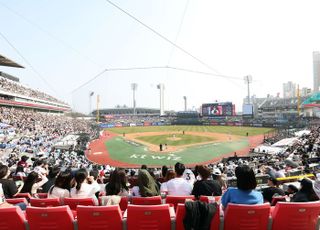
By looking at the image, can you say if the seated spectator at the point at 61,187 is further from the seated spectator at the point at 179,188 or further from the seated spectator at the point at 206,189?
the seated spectator at the point at 206,189

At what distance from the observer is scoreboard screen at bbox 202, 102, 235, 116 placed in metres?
85.6

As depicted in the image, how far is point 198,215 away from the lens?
3592 mm

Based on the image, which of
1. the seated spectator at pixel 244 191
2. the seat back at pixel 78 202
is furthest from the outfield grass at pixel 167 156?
the seated spectator at pixel 244 191

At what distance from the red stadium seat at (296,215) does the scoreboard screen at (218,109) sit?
275 ft

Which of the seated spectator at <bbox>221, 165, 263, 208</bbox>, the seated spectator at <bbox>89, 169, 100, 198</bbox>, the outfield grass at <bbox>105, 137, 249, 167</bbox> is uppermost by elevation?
the seated spectator at <bbox>221, 165, 263, 208</bbox>

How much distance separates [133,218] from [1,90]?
59.1m

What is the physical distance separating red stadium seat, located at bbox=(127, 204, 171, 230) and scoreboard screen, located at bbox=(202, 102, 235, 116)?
84456 mm

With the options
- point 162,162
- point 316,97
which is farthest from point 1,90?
point 316,97

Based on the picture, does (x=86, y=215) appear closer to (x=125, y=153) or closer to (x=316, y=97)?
(x=125, y=153)

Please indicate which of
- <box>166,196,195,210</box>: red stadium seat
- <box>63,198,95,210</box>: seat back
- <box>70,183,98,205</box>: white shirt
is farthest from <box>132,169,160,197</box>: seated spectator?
<box>70,183,98,205</box>: white shirt

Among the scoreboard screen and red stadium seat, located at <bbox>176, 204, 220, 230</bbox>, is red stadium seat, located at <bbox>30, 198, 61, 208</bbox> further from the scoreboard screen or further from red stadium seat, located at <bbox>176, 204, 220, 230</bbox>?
the scoreboard screen

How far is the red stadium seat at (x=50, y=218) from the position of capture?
3.74 meters

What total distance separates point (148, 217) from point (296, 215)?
6.81 ft

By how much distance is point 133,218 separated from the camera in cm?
378
